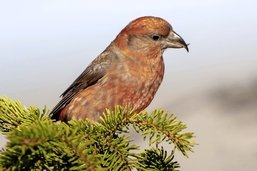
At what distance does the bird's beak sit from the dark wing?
51cm

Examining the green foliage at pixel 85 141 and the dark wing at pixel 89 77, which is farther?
the dark wing at pixel 89 77

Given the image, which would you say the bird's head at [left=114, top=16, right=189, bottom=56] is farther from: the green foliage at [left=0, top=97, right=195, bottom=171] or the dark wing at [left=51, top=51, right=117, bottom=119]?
the green foliage at [left=0, top=97, right=195, bottom=171]

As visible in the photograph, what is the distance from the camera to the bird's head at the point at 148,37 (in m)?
5.63

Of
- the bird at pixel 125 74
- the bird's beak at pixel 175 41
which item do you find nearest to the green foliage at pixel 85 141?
the bird at pixel 125 74

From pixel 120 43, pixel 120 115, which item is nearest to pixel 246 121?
pixel 120 43

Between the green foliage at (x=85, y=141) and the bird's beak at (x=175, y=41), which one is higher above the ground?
the bird's beak at (x=175, y=41)

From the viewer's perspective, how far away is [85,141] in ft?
11.0

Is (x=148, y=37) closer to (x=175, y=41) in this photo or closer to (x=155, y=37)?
(x=155, y=37)

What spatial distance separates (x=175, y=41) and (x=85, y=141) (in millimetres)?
2562

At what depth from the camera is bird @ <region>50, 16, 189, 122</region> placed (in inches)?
215

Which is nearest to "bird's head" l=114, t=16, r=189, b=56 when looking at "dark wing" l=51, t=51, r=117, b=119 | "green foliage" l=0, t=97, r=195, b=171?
"dark wing" l=51, t=51, r=117, b=119

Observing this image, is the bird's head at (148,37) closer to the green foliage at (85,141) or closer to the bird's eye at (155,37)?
the bird's eye at (155,37)

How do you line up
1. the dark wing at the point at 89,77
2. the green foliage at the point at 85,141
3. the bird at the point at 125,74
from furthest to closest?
the dark wing at the point at 89,77 < the bird at the point at 125,74 < the green foliage at the point at 85,141

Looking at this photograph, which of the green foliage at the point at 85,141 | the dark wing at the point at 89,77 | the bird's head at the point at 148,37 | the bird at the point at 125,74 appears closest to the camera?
the green foliage at the point at 85,141
